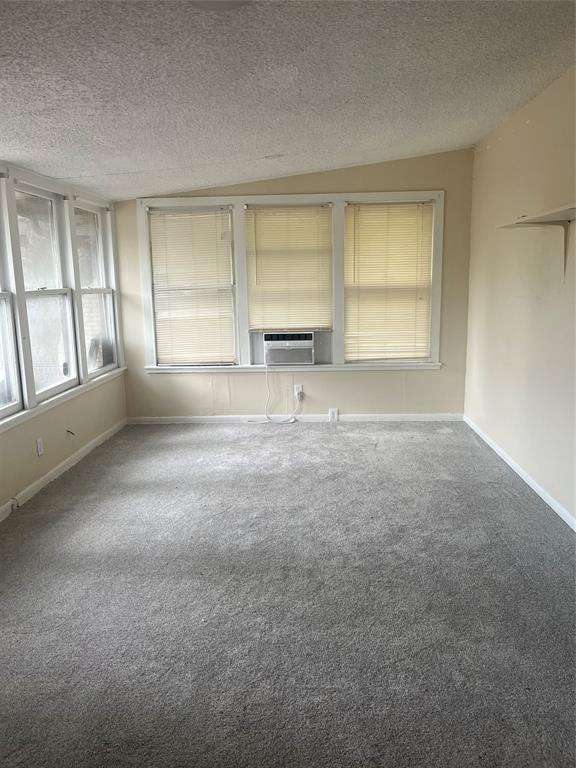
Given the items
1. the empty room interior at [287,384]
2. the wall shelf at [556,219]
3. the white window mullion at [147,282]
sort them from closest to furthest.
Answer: the empty room interior at [287,384] → the wall shelf at [556,219] → the white window mullion at [147,282]

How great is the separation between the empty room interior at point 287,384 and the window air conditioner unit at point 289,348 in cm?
2

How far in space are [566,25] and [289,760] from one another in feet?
10.2

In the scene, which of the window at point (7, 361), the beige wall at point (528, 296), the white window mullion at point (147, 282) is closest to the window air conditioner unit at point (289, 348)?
the white window mullion at point (147, 282)

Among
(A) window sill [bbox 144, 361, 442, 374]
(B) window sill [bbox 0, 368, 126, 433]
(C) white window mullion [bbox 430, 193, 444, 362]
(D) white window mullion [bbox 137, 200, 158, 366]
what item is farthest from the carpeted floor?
(D) white window mullion [bbox 137, 200, 158, 366]

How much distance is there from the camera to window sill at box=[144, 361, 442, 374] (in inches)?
212

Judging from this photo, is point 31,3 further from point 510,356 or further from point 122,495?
point 510,356

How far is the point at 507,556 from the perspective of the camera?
278cm

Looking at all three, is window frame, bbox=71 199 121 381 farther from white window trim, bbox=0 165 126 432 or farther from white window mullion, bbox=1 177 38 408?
white window mullion, bbox=1 177 38 408

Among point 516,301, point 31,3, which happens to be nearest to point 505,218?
point 516,301

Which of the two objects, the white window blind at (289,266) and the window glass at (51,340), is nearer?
the window glass at (51,340)

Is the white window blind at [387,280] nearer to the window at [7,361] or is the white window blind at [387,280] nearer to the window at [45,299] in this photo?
the window at [45,299]

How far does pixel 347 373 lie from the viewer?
17.8 feet

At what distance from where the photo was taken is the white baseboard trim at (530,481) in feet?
10.3

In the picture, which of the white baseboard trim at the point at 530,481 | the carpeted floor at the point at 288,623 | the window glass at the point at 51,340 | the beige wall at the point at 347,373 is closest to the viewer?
the carpeted floor at the point at 288,623
